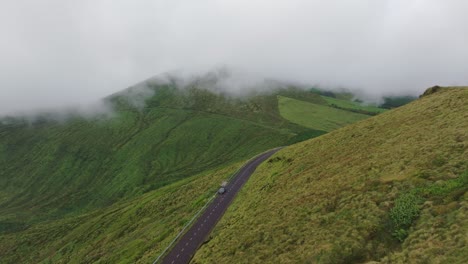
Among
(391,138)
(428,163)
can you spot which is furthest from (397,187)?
(391,138)

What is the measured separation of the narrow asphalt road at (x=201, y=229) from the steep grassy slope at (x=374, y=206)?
5087mm

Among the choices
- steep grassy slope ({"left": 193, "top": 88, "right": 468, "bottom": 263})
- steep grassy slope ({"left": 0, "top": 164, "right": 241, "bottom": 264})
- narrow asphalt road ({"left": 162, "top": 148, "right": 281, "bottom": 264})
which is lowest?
steep grassy slope ({"left": 0, "top": 164, "right": 241, "bottom": 264})

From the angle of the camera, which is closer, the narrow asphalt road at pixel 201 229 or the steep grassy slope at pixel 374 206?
the steep grassy slope at pixel 374 206

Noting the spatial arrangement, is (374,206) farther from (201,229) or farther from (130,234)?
(130,234)

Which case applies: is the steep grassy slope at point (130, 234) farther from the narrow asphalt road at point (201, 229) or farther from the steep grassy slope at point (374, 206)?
the steep grassy slope at point (374, 206)

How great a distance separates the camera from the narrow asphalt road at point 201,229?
52594mm

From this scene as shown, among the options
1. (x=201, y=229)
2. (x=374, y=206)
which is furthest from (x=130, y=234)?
(x=374, y=206)

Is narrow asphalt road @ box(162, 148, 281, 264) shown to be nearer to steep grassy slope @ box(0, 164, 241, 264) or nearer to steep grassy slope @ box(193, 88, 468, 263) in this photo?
steep grassy slope @ box(0, 164, 241, 264)

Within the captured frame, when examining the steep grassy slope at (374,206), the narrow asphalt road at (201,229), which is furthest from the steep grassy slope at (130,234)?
the steep grassy slope at (374,206)

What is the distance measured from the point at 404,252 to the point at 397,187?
1037 centimetres

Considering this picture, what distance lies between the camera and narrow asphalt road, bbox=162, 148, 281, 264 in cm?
5259

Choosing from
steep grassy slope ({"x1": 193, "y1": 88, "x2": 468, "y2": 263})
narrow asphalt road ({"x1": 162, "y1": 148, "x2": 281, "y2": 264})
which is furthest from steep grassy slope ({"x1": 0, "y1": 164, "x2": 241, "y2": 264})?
steep grassy slope ({"x1": 193, "y1": 88, "x2": 468, "y2": 263})

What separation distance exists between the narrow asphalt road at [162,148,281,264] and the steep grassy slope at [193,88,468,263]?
5087 mm

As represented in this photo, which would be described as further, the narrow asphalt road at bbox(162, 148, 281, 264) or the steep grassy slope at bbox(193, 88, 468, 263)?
the narrow asphalt road at bbox(162, 148, 281, 264)
